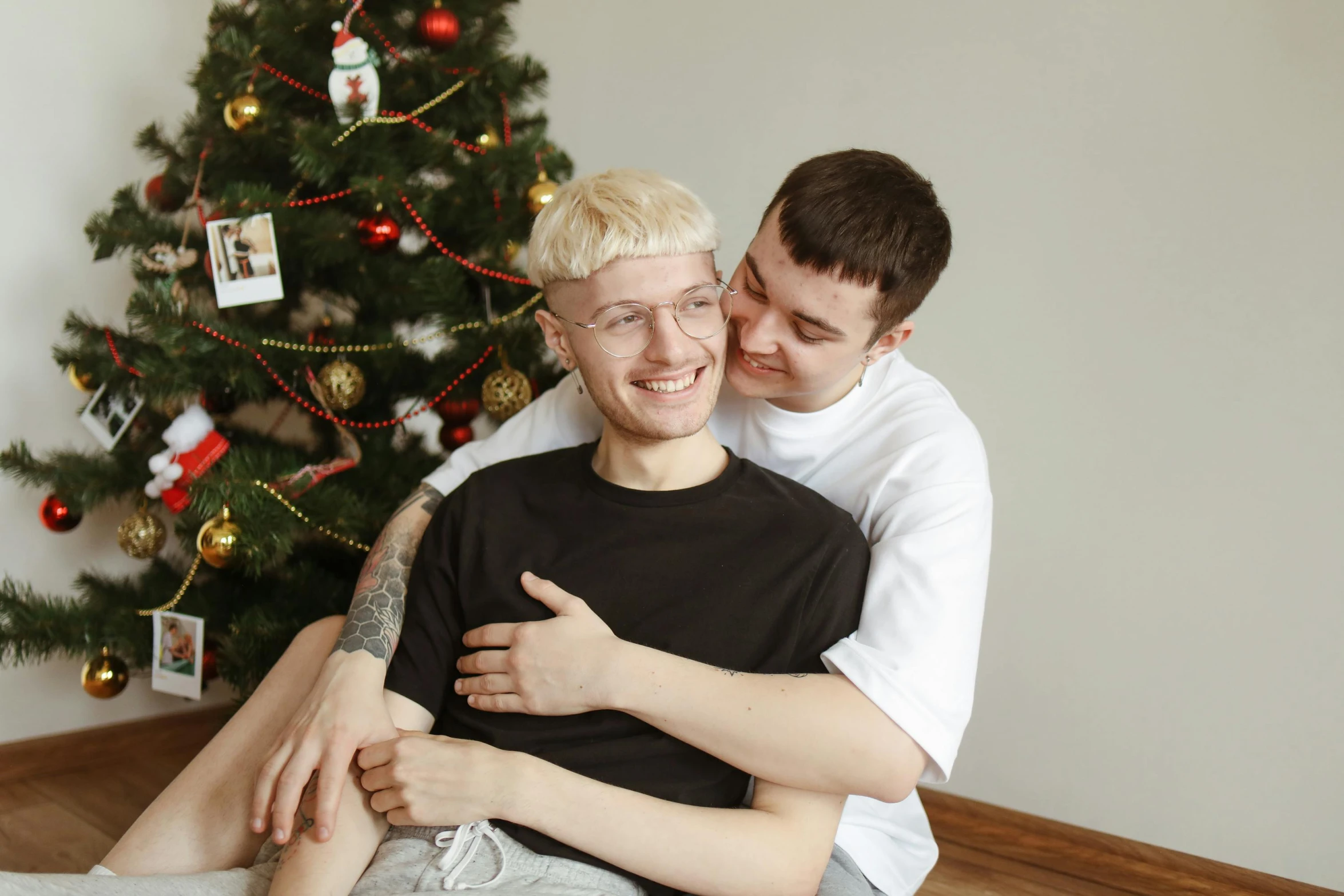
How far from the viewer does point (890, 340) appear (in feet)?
4.85

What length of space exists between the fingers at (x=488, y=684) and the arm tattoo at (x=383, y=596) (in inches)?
4.4

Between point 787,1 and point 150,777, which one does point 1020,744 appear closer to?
point 787,1

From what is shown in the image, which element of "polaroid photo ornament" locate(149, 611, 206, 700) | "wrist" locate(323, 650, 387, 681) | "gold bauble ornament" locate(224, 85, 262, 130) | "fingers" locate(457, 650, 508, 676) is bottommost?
"polaroid photo ornament" locate(149, 611, 206, 700)

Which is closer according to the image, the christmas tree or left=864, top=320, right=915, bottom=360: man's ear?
left=864, top=320, right=915, bottom=360: man's ear

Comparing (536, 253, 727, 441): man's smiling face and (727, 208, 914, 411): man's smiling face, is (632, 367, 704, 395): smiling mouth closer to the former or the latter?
(536, 253, 727, 441): man's smiling face

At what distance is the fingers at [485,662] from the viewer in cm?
120

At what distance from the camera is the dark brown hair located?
134 cm

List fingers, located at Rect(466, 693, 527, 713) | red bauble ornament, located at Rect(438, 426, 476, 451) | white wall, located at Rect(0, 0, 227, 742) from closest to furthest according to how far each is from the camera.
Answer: fingers, located at Rect(466, 693, 527, 713) → red bauble ornament, located at Rect(438, 426, 476, 451) → white wall, located at Rect(0, 0, 227, 742)

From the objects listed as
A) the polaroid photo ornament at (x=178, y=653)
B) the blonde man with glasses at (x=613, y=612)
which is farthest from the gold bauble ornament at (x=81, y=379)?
the blonde man with glasses at (x=613, y=612)

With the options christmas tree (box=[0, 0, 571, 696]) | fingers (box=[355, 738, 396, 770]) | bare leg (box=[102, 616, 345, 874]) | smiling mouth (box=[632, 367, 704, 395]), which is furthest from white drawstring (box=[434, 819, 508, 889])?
christmas tree (box=[0, 0, 571, 696])

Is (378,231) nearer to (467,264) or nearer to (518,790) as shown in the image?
(467,264)

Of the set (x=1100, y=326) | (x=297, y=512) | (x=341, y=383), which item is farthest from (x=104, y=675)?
(x=1100, y=326)

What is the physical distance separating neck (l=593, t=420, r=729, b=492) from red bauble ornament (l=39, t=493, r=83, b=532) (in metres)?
1.38

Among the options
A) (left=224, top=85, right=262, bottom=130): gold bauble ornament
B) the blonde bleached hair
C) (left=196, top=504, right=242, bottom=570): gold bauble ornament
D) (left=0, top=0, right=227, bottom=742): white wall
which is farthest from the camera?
(left=0, top=0, right=227, bottom=742): white wall
